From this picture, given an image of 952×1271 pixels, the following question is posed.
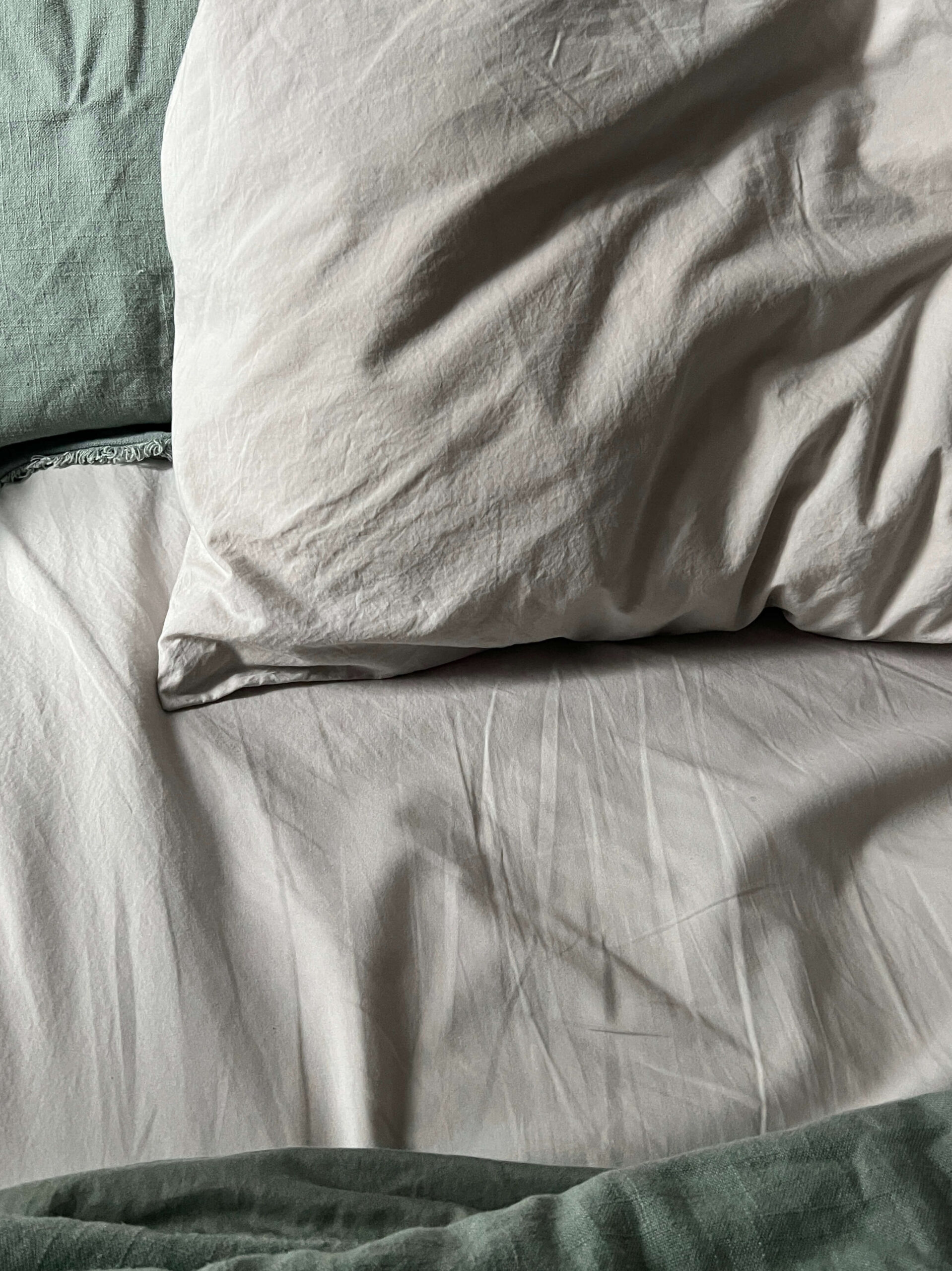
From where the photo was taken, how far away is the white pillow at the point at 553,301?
50 centimetres

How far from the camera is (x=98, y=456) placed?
2.37ft

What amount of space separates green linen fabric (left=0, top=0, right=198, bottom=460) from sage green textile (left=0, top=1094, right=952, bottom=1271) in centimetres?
51

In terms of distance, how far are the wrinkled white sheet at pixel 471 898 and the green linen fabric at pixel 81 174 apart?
0.62 feet

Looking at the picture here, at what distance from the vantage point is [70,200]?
67 centimetres

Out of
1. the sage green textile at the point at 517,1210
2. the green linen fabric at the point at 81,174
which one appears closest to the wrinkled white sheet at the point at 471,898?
the sage green textile at the point at 517,1210

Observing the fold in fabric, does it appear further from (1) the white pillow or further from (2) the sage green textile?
(2) the sage green textile

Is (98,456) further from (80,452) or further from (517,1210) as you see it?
(517,1210)

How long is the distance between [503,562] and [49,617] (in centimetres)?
27

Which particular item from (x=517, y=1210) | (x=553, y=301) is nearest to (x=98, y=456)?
(x=553, y=301)

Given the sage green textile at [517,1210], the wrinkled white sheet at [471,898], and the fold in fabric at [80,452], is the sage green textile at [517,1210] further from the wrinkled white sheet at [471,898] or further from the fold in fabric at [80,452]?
the fold in fabric at [80,452]

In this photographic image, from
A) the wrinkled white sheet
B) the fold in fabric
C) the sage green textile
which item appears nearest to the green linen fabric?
the fold in fabric

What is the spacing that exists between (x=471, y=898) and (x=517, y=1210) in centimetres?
16

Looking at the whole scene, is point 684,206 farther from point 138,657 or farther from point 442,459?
point 138,657

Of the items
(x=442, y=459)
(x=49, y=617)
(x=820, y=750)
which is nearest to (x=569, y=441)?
(x=442, y=459)
